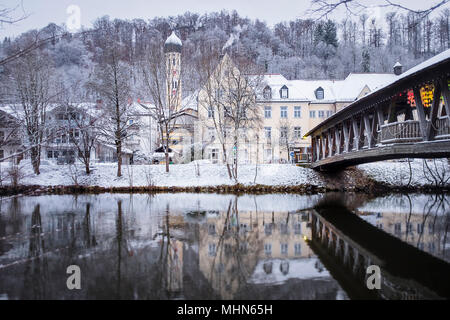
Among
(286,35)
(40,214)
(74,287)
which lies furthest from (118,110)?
(286,35)

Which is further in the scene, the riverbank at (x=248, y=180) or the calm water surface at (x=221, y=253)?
the riverbank at (x=248, y=180)

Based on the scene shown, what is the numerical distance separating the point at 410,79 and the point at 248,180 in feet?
60.5

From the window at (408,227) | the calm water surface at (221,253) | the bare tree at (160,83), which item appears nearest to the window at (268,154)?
the bare tree at (160,83)

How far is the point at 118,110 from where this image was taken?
29.3m

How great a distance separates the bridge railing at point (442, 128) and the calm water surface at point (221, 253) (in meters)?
3.11

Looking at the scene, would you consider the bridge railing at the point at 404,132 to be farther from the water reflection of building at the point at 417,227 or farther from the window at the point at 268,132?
the window at the point at 268,132

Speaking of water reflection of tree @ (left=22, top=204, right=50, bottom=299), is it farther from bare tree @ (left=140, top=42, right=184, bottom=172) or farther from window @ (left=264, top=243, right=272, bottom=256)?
bare tree @ (left=140, top=42, right=184, bottom=172)

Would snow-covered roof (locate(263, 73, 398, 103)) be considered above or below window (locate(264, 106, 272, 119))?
above

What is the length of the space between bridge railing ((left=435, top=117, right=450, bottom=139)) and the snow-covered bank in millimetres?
17823

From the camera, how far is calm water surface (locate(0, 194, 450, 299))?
641 cm

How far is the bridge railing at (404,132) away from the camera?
12.7 m

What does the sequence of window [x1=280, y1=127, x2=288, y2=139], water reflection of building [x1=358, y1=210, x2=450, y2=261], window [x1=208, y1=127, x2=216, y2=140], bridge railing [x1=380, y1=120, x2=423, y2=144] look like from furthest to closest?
window [x1=208, y1=127, x2=216, y2=140]
window [x1=280, y1=127, x2=288, y2=139]
bridge railing [x1=380, y1=120, x2=423, y2=144]
water reflection of building [x1=358, y1=210, x2=450, y2=261]

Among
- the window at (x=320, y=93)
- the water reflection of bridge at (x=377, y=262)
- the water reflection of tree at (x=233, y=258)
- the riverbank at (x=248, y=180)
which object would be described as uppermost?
the window at (x=320, y=93)

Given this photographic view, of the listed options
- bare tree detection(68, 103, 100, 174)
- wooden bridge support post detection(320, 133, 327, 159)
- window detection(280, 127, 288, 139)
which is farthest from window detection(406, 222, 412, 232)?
window detection(280, 127, 288, 139)
